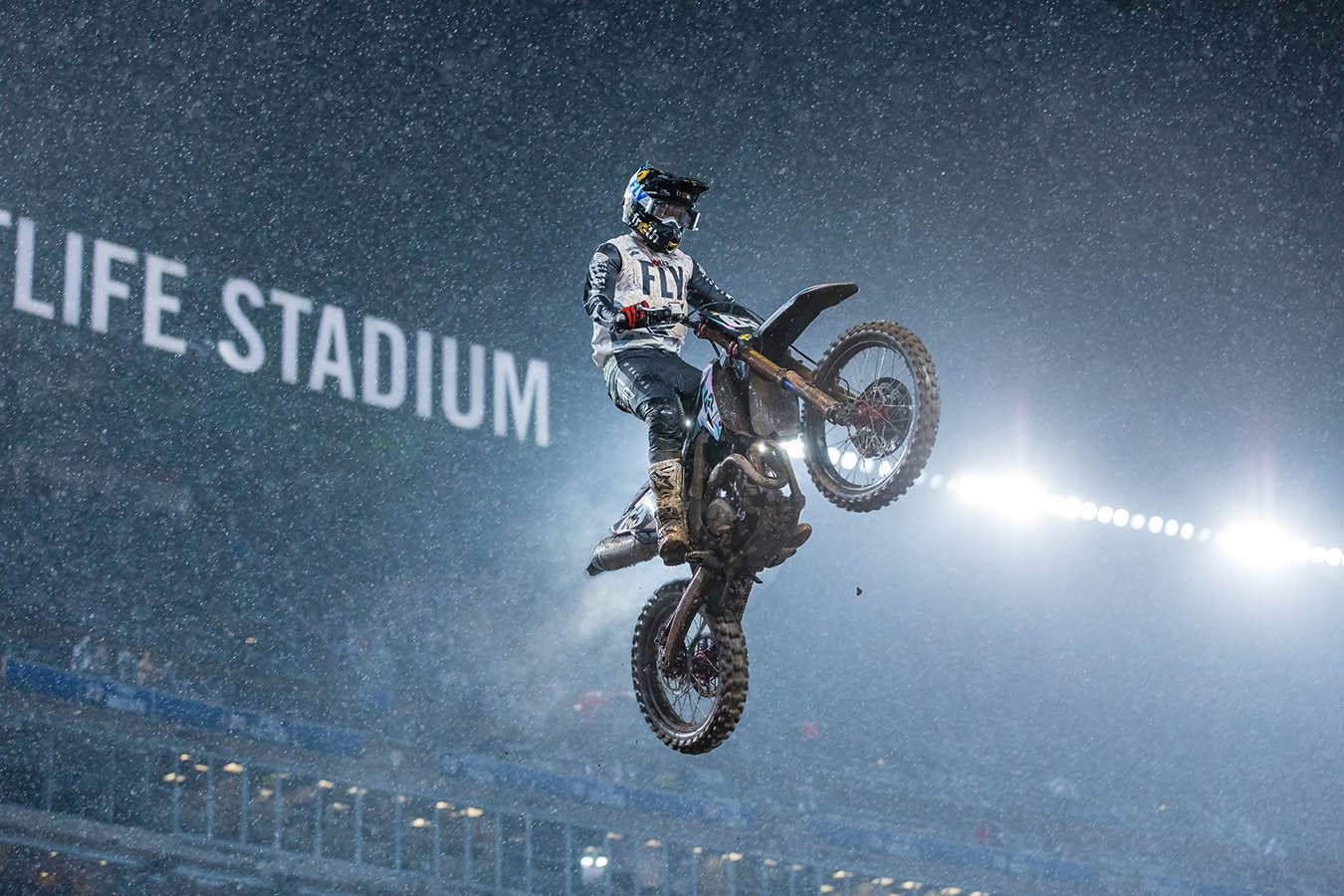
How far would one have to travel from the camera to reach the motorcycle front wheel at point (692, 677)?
9141 mm

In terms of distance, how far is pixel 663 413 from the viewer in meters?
9.62

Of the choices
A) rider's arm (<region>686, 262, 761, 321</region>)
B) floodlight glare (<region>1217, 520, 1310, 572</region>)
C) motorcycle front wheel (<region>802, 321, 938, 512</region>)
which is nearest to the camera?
motorcycle front wheel (<region>802, 321, 938, 512</region>)

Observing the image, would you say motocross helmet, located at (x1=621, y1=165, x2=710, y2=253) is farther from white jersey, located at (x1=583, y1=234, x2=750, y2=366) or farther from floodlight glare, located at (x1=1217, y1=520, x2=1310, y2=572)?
floodlight glare, located at (x1=1217, y1=520, x2=1310, y2=572)

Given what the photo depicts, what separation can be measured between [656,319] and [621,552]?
1.88m

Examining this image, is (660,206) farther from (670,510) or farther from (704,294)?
(670,510)

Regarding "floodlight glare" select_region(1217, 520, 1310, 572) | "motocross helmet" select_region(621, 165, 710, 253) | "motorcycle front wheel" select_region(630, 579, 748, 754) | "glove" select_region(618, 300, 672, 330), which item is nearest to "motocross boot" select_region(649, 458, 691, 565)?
"motorcycle front wheel" select_region(630, 579, 748, 754)

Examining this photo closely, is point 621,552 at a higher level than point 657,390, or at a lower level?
lower

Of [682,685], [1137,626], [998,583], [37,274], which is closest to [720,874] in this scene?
[998,583]

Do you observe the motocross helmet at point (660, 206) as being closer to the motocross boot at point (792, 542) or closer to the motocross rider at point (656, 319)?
the motocross rider at point (656, 319)

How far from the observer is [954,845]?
84.1 metres

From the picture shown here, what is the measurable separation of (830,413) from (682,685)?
252 centimetres

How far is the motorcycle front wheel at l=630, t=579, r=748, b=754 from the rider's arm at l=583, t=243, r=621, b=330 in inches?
88.9

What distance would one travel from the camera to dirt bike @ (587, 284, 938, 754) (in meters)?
8.93

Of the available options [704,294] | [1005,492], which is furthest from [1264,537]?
[704,294]
